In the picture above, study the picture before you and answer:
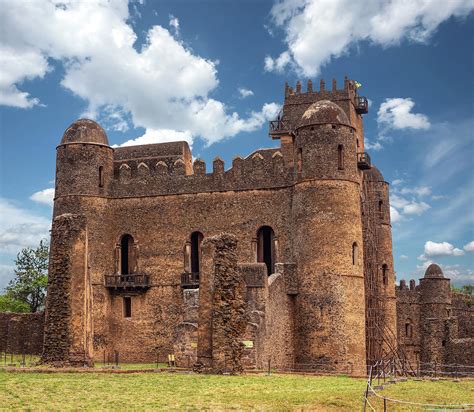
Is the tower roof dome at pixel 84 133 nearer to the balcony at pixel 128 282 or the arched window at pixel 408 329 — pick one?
the balcony at pixel 128 282

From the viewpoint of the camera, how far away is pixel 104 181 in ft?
128

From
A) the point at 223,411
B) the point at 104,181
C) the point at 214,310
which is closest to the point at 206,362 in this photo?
the point at 214,310

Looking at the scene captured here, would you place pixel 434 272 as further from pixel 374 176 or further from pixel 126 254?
pixel 126 254

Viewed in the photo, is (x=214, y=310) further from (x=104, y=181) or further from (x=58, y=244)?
(x=104, y=181)

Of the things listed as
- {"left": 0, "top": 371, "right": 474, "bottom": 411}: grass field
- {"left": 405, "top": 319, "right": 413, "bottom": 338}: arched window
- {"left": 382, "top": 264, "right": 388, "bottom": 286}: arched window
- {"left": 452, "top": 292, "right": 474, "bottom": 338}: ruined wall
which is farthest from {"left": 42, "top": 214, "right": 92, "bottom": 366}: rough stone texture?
{"left": 452, "top": 292, "right": 474, "bottom": 338}: ruined wall

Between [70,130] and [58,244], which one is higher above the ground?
[70,130]

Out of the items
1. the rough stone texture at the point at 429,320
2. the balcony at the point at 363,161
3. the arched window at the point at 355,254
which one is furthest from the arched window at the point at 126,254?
the rough stone texture at the point at 429,320

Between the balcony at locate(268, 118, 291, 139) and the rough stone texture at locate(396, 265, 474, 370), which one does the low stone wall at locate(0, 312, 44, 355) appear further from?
the rough stone texture at locate(396, 265, 474, 370)

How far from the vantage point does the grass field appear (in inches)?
629

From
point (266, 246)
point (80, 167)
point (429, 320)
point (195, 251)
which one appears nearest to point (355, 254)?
point (266, 246)

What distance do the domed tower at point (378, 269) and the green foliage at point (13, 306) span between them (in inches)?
1147

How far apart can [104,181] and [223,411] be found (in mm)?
25148

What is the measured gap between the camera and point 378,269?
42.6 m

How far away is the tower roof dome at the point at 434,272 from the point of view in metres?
49.7
